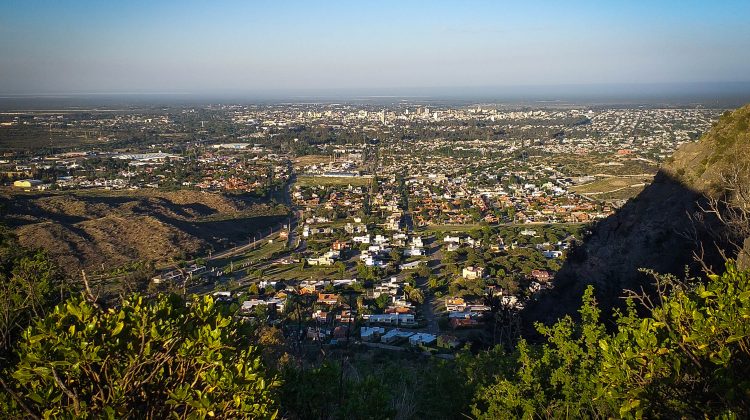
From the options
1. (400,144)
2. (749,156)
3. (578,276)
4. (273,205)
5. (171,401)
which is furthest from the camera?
(400,144)

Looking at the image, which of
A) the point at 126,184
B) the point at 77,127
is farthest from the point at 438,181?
the point at 77,127

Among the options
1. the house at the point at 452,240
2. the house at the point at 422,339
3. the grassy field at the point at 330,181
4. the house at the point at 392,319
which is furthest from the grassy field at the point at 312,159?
the house at the point at 422,339

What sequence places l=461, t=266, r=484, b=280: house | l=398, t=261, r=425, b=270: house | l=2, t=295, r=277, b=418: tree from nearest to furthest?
l=2, t=295, r=277, b=418: tree
l=461, t=266, r=484, b=280: house
l=398, t=261, r=425, b=270: house

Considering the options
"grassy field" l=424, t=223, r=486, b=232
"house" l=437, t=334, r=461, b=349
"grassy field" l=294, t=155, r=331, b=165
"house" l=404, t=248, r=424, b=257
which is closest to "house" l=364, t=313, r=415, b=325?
"house" l=437, t=334, r=461, b=349

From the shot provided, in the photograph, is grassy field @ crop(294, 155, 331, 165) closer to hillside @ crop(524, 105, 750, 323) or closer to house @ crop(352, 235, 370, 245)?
house @ crop(352, 235, 370, 245)

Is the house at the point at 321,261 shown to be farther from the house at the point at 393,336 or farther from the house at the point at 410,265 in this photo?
the house at the point at 393,336

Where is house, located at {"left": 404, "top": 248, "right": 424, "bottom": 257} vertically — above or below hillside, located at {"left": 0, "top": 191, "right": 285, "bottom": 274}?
below

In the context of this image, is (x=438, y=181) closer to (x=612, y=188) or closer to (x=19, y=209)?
(x=612, y=188)

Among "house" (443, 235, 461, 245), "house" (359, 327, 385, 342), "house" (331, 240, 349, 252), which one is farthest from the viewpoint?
"house" (443, 235, 461, 245)
